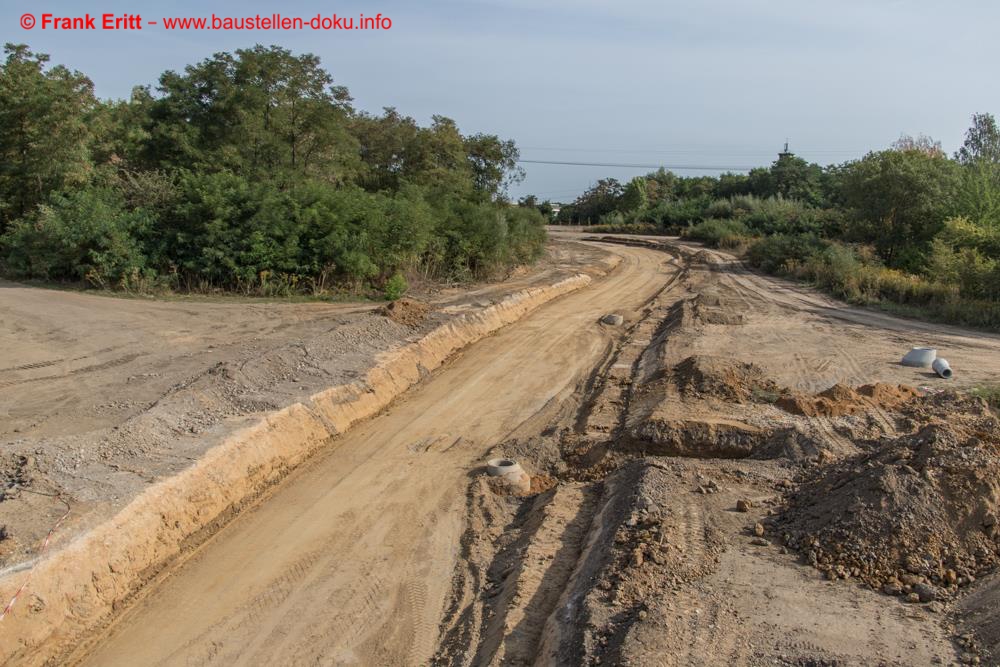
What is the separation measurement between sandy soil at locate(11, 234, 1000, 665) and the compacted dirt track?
0.08 feet

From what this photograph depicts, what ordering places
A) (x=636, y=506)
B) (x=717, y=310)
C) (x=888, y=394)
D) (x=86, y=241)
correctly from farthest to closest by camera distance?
(x=717, y=310), (x=86, y=241), (x=888, y=394), (x=636, y=506)

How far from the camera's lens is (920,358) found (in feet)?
41.5

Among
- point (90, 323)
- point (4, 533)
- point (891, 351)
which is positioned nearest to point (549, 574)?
point (4, 533)

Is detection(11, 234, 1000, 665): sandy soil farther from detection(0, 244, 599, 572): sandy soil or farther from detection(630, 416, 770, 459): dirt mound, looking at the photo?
detection(0, 244, 599, 572): sandy soil

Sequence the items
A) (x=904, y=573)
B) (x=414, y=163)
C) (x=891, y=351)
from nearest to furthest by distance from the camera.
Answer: (x=904, y=573)
(x=891, y=351)
(x=414, y=163)

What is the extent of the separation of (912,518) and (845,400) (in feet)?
14.6

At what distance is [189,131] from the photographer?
2083 centimetres

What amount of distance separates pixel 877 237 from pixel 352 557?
23.8 meters

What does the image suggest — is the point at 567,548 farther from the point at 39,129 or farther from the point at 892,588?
the point at 39,129

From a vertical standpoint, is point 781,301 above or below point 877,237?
below

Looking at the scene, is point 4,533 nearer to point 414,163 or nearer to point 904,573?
point 904,573

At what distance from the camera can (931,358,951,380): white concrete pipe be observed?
12.0 metres

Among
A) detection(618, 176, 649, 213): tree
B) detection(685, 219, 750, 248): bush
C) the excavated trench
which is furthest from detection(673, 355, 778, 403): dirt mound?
detection(618, 176, 649, 213): tree

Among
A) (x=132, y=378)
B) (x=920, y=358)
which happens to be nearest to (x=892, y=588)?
(x=920, y=358)
